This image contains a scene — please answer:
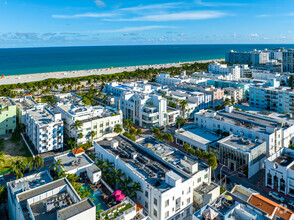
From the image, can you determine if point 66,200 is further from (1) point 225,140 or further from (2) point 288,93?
(2) point 288,93

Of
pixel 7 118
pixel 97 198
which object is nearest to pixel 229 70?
pixel 7 118

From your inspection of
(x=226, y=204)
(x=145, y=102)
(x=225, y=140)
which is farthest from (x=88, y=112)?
(x=226, y=204)

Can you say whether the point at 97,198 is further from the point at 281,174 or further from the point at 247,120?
the point at 247,120

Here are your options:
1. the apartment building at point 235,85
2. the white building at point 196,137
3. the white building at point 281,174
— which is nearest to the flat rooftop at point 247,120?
the white building at point 196,137

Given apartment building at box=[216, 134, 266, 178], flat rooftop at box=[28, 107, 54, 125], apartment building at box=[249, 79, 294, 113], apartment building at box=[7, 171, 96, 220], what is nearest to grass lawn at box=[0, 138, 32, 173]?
flat rooftop at box=[28, 107, 54, 125]

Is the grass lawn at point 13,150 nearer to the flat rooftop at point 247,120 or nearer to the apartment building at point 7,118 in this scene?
the apartment building at point 7,118
